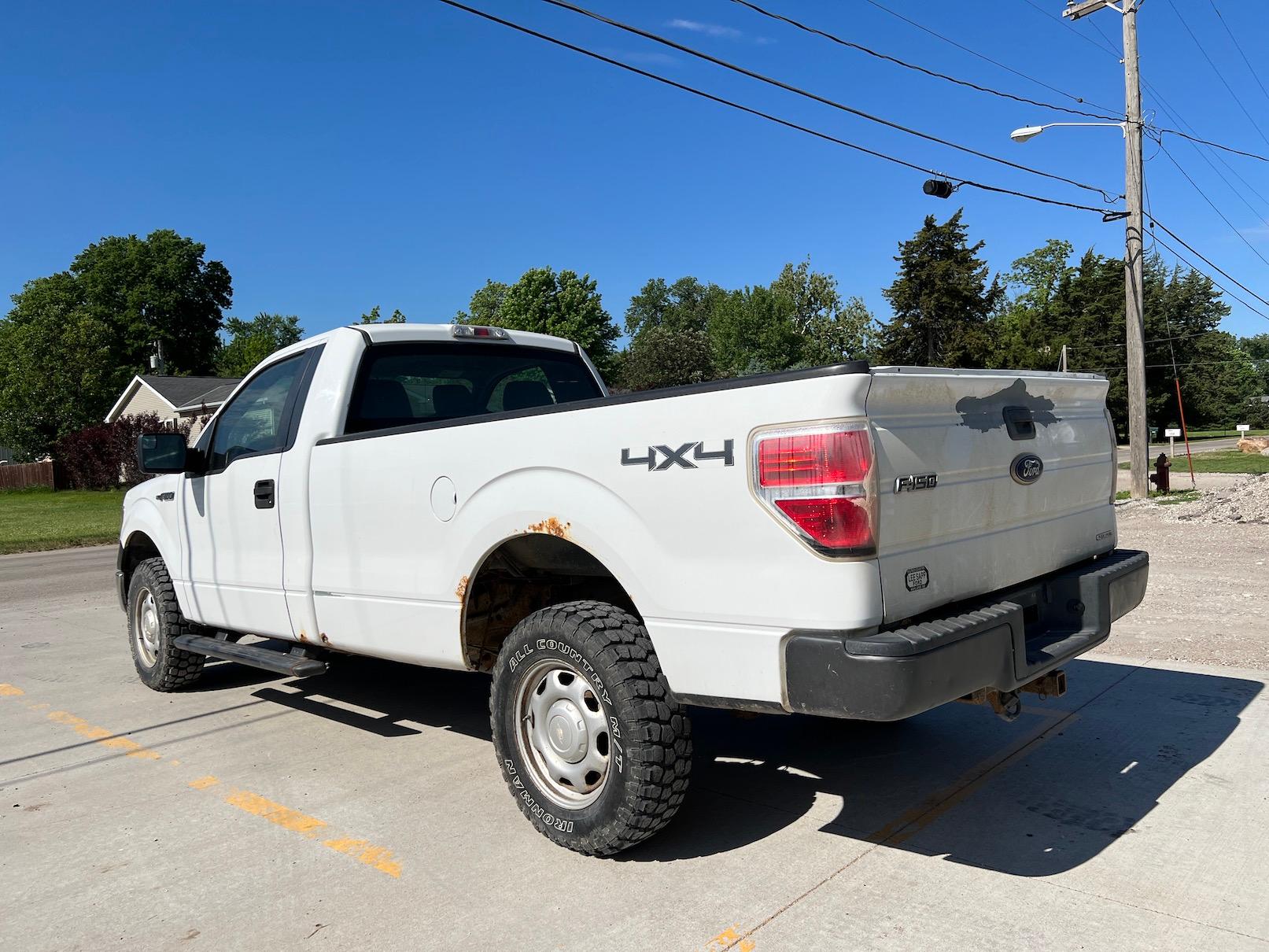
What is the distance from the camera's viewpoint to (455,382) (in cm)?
536

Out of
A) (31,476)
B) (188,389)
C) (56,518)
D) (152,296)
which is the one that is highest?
(152,296)

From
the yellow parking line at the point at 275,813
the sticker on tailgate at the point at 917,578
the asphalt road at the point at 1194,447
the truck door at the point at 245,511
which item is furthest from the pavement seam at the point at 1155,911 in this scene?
the asphalt road at the point at 1194,447

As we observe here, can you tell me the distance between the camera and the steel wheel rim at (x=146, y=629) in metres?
6.24

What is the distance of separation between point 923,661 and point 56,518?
29.7 meters

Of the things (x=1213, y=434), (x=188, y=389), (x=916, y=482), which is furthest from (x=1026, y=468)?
(x=1213, y=434)

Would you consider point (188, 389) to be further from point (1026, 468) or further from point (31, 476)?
point (1026, 468)

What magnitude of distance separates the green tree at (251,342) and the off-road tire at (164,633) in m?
69.8

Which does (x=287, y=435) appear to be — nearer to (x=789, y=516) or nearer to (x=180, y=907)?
(x=180, y=907)

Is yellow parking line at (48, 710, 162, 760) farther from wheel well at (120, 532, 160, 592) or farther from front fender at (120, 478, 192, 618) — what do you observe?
wheel well at (120, 532, 160, 592)

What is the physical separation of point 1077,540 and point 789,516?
1.91m

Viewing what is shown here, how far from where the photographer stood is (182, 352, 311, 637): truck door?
16.3 feet

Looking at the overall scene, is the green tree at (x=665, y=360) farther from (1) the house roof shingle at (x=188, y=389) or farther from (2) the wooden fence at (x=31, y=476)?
(2) the wooden fence at (x=31, y=476)

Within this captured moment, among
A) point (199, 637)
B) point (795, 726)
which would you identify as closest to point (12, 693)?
point (199, 637)

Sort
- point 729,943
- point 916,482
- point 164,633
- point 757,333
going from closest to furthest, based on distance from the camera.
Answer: point 729,943 → point 916,482 → point 164,633 → point 757,333
